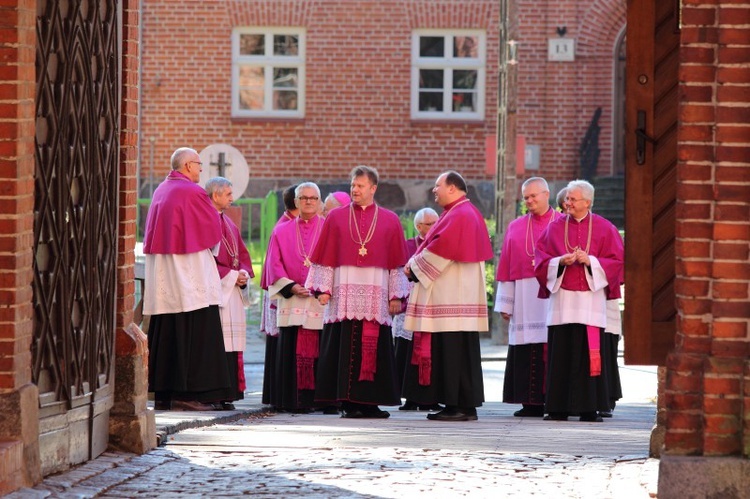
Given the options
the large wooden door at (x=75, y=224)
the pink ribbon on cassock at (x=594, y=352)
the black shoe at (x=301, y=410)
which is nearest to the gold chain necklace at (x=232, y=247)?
the black shoe at (x=301, y=410)

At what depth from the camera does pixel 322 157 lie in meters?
30.4

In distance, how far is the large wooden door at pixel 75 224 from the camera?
801cm

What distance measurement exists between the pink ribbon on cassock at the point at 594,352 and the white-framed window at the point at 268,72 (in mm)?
17933

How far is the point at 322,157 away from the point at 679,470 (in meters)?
23.3

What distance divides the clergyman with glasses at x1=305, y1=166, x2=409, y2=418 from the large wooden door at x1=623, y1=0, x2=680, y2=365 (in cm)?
493

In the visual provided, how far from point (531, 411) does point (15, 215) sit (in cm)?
711

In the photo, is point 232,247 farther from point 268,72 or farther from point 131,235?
point 268,72

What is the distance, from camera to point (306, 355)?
13906 mm

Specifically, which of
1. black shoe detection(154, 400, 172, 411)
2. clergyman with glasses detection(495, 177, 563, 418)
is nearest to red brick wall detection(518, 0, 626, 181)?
clergyman with glasses detection(495, 177, 563, 418)

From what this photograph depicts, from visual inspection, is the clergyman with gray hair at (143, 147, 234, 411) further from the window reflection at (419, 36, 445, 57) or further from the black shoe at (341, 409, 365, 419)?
the window reflection at (419, 36, 445, 57)

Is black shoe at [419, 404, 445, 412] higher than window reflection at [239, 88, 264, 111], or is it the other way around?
window reflection at [239, 88, 264, 111]

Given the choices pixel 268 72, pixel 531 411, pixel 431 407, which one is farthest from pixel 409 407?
pixel 268 72

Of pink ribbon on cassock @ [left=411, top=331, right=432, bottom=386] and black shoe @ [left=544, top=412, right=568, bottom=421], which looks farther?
black shoe @ [left=544, top=412, right=568, bottom=421]

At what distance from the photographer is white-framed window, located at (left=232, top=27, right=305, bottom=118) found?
30.3 meters
